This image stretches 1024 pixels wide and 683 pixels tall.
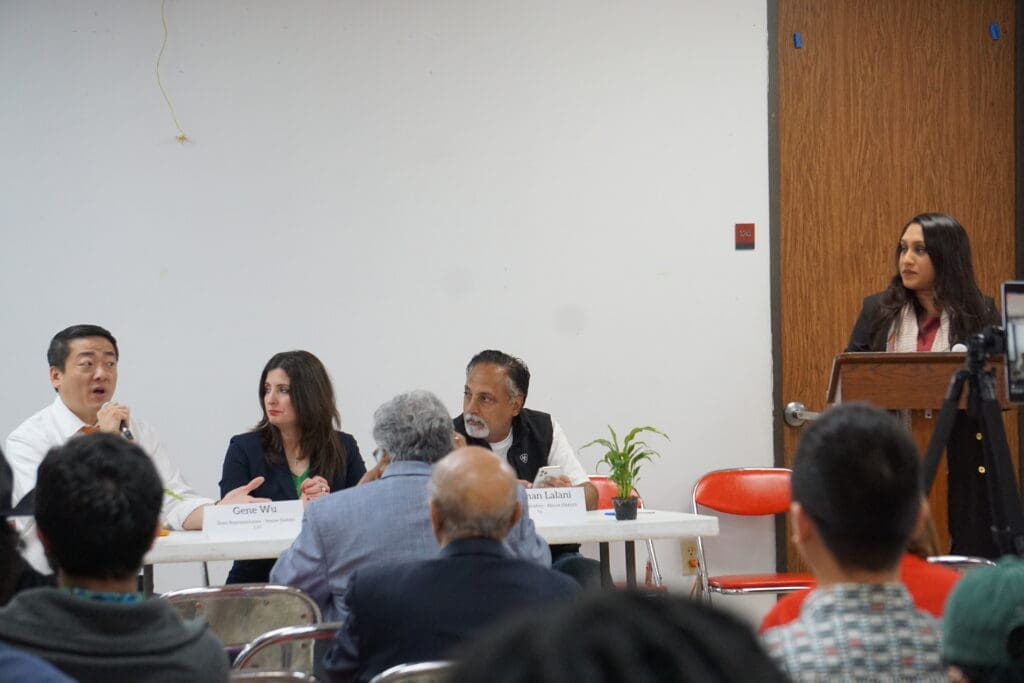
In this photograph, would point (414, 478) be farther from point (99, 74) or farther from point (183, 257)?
point (99, 74)

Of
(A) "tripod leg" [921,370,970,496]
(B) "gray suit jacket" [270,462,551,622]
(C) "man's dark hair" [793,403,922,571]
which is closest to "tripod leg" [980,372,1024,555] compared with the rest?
(A) "tripod leg" [921,370,970,496]

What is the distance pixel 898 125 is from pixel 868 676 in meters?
4.42

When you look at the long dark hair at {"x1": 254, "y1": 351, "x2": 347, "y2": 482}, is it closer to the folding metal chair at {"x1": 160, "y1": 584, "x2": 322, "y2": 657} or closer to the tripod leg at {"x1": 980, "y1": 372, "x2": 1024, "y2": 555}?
the folding metal chair at {"x1": 160, "y1": 584, "x2": 322, "y2": 657}

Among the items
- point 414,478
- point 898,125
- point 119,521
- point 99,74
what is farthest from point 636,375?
point 119,521

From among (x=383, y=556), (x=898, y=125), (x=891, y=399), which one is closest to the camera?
(x=383, y=556)

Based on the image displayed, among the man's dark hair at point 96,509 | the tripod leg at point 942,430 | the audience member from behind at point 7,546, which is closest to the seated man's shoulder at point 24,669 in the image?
the man's dark hair at point 96,509

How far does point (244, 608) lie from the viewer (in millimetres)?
2727

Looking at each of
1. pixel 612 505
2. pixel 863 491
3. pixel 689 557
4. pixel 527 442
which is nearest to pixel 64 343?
pixel 527 442

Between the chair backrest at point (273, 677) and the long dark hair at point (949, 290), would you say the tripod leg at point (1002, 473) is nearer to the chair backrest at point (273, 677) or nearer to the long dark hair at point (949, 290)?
the long dark hair at point (949, 290)

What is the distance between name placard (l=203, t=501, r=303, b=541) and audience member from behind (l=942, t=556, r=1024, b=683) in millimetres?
2224

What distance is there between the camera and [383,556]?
2.82 metres

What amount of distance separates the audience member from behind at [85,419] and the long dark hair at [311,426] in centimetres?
35

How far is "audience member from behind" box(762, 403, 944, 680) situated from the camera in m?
1.37

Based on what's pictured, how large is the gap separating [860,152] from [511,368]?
215 centimetres
